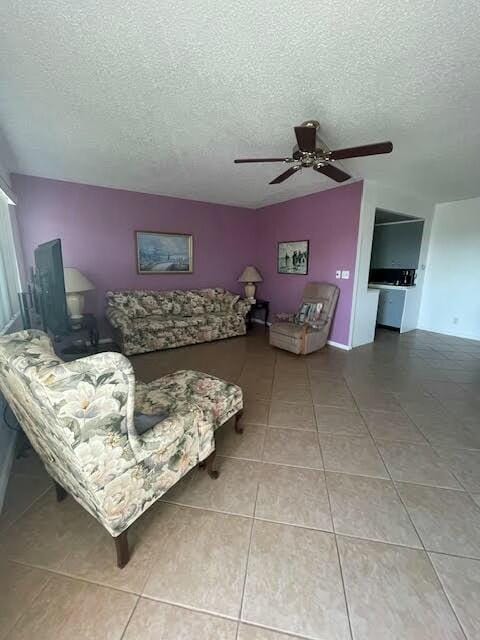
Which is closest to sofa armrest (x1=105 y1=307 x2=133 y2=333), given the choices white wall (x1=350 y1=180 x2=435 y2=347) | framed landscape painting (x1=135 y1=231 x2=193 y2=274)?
framed landscape painting (x1=135 y1=231 x2=193 y2=274)

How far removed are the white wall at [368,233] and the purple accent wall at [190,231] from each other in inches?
3.9

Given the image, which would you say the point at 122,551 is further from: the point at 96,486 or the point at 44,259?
the point at 44,259

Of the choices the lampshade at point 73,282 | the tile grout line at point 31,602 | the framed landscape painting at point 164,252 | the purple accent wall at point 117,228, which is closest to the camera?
the tile grout line at point 31,602

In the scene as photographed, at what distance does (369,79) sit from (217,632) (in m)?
2.87

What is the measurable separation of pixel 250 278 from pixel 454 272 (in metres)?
3.72

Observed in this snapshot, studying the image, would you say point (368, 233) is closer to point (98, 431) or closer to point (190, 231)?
point (190, 231)

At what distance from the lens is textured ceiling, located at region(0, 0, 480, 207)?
124cm

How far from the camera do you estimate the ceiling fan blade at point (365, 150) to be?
6.20 ft

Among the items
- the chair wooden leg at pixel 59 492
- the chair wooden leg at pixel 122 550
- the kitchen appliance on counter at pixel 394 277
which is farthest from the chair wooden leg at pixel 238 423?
the kitchen appliance on counter at pixel 394 277

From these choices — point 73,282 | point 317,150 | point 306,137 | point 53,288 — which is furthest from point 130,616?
point 73,282

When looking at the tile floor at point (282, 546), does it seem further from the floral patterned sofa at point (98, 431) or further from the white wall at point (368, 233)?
the white wall at point (368, 233)

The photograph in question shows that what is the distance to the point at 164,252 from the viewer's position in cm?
470

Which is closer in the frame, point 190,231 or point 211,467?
point 211,467

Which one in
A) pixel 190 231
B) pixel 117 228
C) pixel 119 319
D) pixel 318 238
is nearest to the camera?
pixel 119 319
